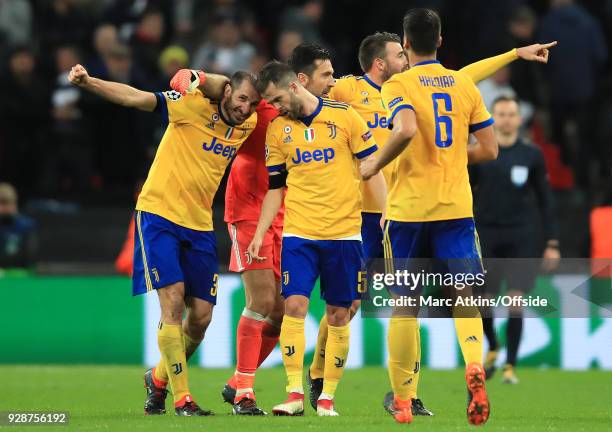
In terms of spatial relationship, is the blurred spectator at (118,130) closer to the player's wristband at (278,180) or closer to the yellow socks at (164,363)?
the yellow socks at (164,363)

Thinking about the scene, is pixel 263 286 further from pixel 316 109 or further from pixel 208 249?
pixel 316 109

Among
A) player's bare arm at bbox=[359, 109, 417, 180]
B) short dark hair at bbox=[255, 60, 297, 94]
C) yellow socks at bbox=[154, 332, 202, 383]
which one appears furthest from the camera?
yellow socks at bbox=[154, 332, 202, 383]

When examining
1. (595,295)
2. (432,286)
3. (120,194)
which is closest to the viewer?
(432,286)

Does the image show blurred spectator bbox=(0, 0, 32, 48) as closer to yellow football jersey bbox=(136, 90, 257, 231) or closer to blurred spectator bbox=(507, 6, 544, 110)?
blurred spectator bbox=(507, 6, 544, 110)

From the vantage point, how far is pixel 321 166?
9.41 metres

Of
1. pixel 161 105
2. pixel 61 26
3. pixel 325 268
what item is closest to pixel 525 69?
pixel 61 26

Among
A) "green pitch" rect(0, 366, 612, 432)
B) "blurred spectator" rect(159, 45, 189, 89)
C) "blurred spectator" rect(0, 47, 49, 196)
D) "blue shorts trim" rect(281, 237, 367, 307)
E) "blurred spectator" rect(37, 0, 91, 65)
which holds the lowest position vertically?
"green pitch" rect(0, 366, 612, 432)

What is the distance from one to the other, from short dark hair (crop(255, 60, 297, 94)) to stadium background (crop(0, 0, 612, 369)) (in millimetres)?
5541

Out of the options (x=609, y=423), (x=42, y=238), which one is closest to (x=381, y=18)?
(x=42, y=238)

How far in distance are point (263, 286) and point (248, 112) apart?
1.28 m

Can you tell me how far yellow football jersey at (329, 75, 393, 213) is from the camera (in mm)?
10477

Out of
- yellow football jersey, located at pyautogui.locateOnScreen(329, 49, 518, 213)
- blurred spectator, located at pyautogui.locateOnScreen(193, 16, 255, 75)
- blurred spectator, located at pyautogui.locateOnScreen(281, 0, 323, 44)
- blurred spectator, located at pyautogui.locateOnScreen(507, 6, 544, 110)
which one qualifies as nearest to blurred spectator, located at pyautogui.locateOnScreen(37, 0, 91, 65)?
blurred spectator, located at pyautogui.locateOnScreen(193, 16, 255, 75)

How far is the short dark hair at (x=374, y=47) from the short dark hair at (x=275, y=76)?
1.23m

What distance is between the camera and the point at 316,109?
9.46m
